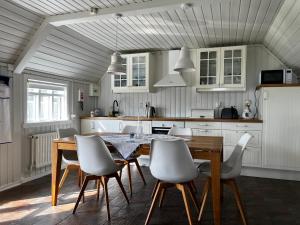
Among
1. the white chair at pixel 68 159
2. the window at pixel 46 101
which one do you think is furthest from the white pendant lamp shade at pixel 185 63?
the window at pixel 46 101

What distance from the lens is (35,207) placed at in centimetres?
278

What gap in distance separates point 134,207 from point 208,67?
2978mm

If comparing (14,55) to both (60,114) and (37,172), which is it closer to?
(60,114)

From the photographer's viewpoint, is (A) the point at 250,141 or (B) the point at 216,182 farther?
(A) the point at 250,141

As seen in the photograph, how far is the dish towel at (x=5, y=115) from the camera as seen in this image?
331 centimetres

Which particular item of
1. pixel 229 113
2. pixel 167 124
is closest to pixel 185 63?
pixel 167 124

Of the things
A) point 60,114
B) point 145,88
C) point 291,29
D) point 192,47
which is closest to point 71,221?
point 60,114

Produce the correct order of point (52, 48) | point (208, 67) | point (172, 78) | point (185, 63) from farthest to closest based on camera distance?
point (172, 78), point (208, 67), point (52, 48), point (185, 63)

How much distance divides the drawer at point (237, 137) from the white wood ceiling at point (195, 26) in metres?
1.64

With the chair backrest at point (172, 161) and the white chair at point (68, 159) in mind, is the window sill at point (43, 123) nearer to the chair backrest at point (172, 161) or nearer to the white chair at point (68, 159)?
the white chair at point (68, 159)

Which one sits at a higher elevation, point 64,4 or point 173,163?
point 64,4

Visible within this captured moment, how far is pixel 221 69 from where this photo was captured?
4.51 meters

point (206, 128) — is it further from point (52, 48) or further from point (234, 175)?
point (52, 48)

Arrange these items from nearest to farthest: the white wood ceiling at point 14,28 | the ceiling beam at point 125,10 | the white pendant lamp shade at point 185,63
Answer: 1. the ceiling beam at point 125,10
2. the white wood ceiling at point 14,28
3. the white pendant lamp shade at point 185,63
